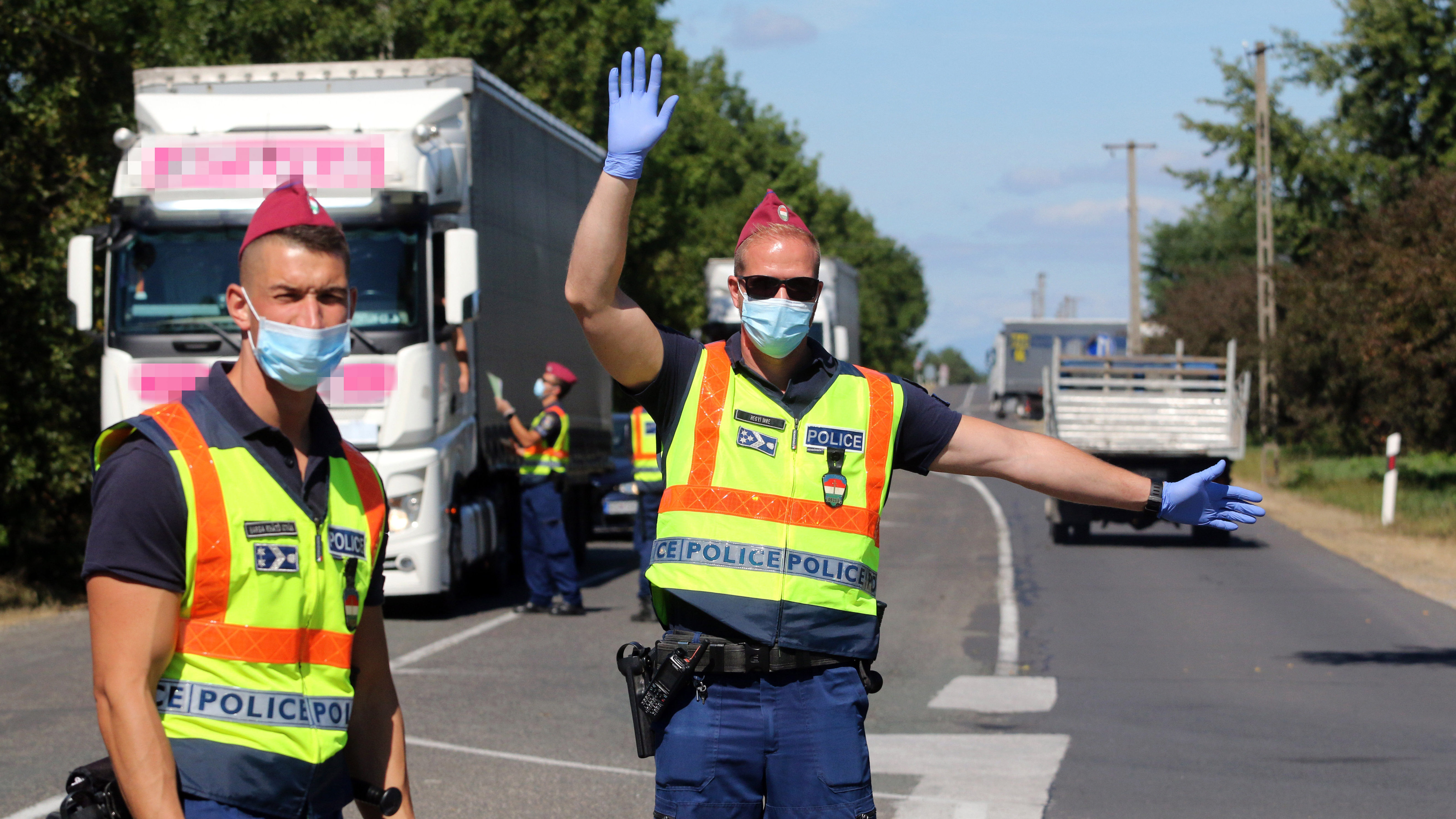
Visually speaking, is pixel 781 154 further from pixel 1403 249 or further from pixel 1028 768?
pixel 1028 768

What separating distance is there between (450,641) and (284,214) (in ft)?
29.6

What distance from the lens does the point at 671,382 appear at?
371cm

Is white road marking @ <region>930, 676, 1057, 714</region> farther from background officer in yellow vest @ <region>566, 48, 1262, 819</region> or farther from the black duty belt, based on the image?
the black duty belt

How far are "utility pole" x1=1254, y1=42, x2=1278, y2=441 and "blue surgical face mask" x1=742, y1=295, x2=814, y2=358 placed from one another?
29.8 meters

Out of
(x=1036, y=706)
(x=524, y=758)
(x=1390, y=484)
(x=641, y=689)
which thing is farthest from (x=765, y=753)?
(x=1390, y=484)

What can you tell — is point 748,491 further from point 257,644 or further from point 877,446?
point 257,644

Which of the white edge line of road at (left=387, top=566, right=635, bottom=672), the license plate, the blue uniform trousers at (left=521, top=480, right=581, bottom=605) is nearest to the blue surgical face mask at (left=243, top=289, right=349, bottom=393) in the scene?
the white edge line of road at (left=387, top=566, right=635, bottom=672)

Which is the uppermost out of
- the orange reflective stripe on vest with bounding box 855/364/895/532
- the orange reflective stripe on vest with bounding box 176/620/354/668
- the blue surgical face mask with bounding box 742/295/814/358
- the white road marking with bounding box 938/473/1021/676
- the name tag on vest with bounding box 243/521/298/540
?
the blue surgical face mask with bounding box 742/295/814/358

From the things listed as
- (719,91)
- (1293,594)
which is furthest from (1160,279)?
(1293,594)

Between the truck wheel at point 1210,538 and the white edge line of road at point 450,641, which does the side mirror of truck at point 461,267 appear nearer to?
the white edge line of road at point 450,641

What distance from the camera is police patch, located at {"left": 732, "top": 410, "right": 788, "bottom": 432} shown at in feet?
12.2

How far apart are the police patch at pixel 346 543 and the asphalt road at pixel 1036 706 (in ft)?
12.4

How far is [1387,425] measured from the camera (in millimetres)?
26578

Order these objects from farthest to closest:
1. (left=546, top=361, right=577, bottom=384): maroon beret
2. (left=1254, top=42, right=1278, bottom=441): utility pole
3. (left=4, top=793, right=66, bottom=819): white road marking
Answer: (left=1254, top=42, right=1278, bottom=441): utility pole, (left=546, top=361, right=577, bottom=384): maroon beret, (left=4, top=793, right=66, bottom=819): white road marking
